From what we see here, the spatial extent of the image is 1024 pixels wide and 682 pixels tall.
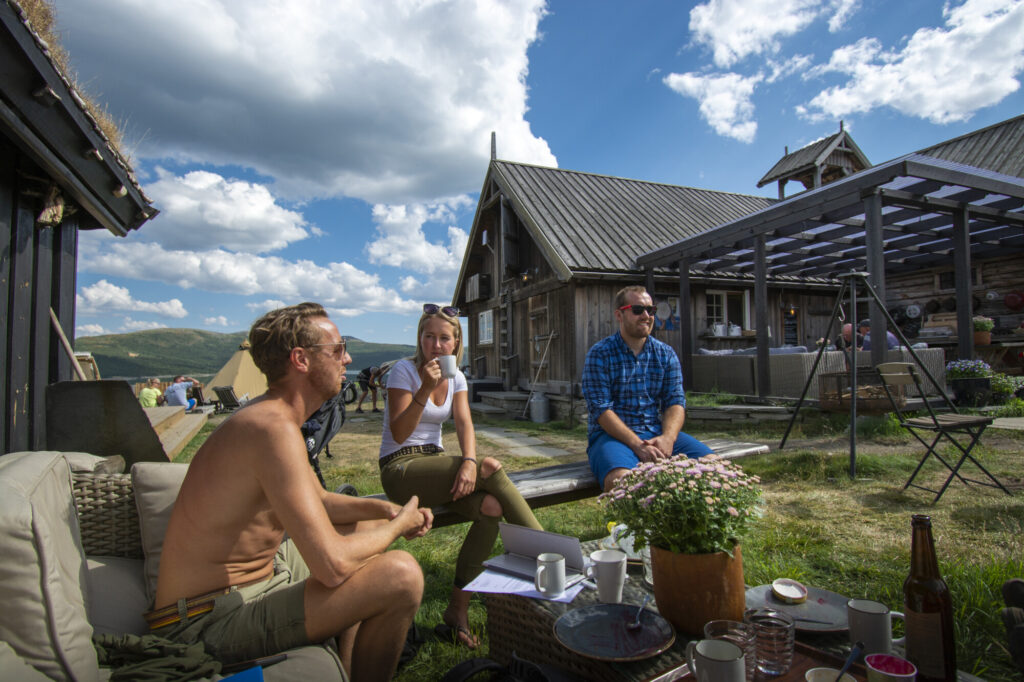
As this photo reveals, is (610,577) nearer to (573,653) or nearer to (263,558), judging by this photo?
(573,653)

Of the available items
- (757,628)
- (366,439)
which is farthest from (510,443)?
(757,628)

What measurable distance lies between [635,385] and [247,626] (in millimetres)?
2556

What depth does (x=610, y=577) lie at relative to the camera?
1.65 m

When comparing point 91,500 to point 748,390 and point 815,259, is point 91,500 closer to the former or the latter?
point 748,390

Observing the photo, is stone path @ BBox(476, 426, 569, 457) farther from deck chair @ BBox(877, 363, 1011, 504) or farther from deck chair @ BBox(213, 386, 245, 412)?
deck chair @ BBox(213, 386, 245, 412)

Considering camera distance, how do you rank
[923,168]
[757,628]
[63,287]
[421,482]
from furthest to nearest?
[923,168] → [63,287] → [421,482] → [757,628]

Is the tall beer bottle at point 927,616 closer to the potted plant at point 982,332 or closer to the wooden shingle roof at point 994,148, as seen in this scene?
the potted plant at point 982,332

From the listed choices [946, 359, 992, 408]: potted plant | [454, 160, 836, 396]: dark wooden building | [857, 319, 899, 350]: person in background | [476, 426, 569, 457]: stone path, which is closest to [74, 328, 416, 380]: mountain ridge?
[454, 160, 836, 396]: dark wooden building

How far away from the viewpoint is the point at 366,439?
29.5 feet

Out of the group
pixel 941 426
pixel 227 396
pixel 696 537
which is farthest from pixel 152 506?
pixel 227 396

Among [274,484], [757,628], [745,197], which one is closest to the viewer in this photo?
[757,628]

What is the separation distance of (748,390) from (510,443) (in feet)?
13.8

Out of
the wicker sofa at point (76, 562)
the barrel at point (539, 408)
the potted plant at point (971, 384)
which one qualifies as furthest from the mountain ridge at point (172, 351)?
the wicker sofa at point (76, 562)

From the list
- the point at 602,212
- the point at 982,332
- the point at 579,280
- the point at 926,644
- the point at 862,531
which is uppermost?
the point at 602,212
